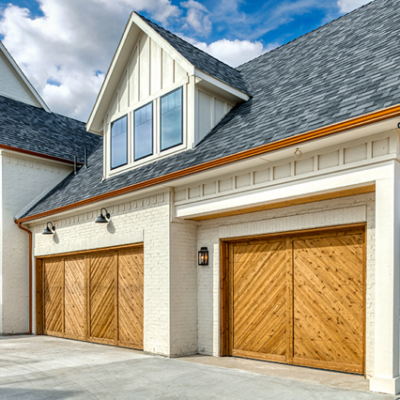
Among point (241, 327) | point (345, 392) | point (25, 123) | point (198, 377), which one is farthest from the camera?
point (25, 123)

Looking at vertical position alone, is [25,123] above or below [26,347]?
above

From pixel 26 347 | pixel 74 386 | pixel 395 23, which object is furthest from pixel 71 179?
pixel 395 23

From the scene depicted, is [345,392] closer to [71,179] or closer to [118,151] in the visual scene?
[118,151]

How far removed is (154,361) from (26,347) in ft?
13.8

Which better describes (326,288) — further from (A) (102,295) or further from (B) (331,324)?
(A) (102,295)

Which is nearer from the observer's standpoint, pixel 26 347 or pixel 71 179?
pixel 26 347

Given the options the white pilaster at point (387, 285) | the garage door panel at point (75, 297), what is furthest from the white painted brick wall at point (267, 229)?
the garage door panel at point (75, 297)

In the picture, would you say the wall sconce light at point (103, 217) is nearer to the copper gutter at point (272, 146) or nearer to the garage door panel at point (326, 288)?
the copper gutter at point (272, 146)

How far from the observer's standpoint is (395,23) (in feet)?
→ 29.0

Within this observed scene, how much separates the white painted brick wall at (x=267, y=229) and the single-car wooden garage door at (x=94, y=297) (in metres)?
1.71

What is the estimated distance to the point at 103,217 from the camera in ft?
35.4

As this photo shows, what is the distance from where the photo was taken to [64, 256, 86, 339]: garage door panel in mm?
12000

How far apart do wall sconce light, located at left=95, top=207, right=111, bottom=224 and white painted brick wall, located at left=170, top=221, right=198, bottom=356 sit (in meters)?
2.35

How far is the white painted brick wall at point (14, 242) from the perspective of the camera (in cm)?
1368
